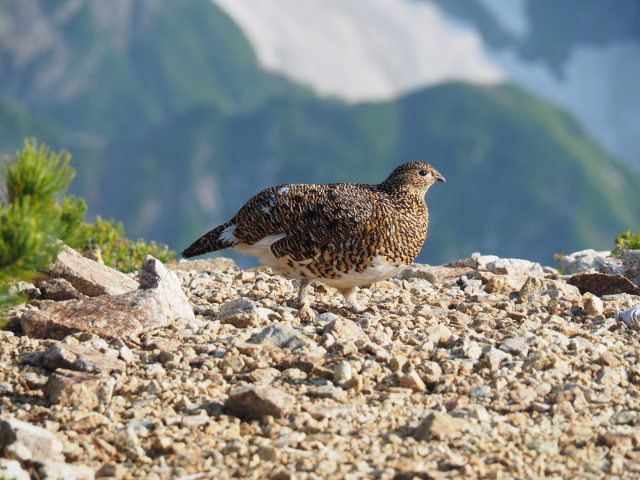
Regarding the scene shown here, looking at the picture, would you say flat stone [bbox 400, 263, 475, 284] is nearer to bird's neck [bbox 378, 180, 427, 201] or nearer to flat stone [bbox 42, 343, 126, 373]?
bird's neck [bbox 378, 180, 427, 201]

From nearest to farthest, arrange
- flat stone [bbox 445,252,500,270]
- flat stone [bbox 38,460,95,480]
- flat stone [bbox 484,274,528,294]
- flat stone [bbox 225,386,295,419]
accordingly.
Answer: flat stone [bbox 38,460,95,480] < flat stone [bbox 225,386,295,419] < flat stone [bbox 484,274,528,294] < flat stone [bbox 445,252,500,270]

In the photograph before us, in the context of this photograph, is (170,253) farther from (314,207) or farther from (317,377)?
(317,377)

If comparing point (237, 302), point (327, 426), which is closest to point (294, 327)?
point (237, 302)

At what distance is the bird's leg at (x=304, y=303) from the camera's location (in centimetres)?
852

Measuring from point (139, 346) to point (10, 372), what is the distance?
107cm

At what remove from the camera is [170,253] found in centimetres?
1441

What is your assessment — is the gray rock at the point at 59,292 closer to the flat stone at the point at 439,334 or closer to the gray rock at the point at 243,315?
the gray rock at the point at 243,315

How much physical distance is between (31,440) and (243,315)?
2838 mm

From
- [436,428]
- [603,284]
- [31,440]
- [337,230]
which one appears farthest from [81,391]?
[603,284]

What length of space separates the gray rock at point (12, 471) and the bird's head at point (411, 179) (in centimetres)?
475

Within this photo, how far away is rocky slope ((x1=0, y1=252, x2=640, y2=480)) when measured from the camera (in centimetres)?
565

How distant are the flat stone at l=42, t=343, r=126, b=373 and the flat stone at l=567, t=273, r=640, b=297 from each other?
5.91m

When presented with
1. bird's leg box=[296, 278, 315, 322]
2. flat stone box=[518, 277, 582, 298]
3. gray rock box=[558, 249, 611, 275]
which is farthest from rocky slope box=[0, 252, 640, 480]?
gray rock box=[558, 249, 611, 275]

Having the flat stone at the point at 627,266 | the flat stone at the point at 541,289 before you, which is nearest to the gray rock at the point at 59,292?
the flat stone at the point at 541,289
